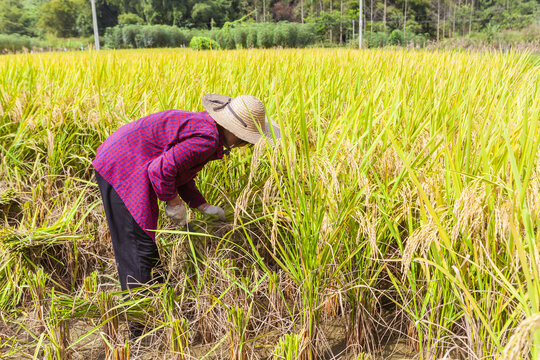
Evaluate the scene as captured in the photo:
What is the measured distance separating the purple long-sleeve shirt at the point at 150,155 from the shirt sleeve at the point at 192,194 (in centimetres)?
11

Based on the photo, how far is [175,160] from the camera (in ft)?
4.86

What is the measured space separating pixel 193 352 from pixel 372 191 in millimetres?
905

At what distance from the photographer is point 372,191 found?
4.94 feet

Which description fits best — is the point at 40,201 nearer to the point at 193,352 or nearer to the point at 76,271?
the point at 76,271

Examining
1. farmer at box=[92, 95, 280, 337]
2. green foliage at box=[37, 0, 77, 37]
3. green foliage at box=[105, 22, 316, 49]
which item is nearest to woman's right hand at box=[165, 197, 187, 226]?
farmer at box=[92, 95, 280, 337]

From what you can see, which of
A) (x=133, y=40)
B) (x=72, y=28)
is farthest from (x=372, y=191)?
(x=72, y=28)

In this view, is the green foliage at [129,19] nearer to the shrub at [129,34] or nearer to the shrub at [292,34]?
the shrub at [129,34]

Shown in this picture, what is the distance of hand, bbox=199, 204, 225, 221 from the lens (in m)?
1.71

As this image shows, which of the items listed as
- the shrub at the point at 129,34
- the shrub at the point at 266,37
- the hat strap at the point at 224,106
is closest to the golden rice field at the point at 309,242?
the hat strap at the point at 224,106

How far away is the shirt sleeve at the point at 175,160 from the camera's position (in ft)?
4.85

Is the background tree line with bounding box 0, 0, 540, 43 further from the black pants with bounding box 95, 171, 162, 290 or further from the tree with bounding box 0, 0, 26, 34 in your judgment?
the black pants with bounding box 95, 171, 162, 290

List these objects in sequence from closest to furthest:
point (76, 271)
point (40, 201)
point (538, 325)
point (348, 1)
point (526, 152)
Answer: point (538, 325) < point (526, 152) < point (76, 271) < point (40, 201) < point (348, 1)

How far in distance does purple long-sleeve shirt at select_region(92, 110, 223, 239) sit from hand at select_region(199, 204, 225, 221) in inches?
5.8

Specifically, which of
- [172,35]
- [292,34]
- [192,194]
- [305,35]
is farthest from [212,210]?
[172,35]
